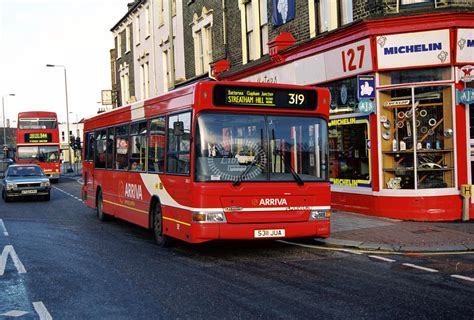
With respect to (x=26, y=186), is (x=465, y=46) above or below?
above

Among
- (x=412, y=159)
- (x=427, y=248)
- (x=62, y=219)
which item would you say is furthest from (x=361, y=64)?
(x=62, y=219)

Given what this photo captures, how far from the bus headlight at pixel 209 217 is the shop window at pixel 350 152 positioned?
6.58m

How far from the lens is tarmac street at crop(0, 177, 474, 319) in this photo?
625cm

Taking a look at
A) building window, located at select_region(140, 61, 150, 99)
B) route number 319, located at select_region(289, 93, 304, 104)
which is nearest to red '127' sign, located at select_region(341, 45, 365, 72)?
route number 319, located at select_region(289, 93, 304, 104)

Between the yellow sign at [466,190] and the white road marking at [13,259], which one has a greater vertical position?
the yellow sign at [466,190]

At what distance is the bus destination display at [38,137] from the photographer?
38.6 metres

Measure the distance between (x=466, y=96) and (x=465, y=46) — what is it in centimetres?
118

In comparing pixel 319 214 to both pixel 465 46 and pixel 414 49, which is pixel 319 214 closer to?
pixel 414 49

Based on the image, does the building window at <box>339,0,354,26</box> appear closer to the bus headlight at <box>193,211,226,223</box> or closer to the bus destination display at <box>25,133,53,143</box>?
the bus headlight at <box>193,211,226,223</box>

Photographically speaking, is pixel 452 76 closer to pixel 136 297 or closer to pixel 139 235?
pixel 139 235

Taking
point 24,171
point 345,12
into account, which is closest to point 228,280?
point 345,12

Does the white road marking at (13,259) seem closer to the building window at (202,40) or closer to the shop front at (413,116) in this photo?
the shop front at (413,116)

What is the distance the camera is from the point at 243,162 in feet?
31.1

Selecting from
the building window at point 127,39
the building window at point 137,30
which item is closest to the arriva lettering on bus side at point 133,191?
the building window at point 137,30
